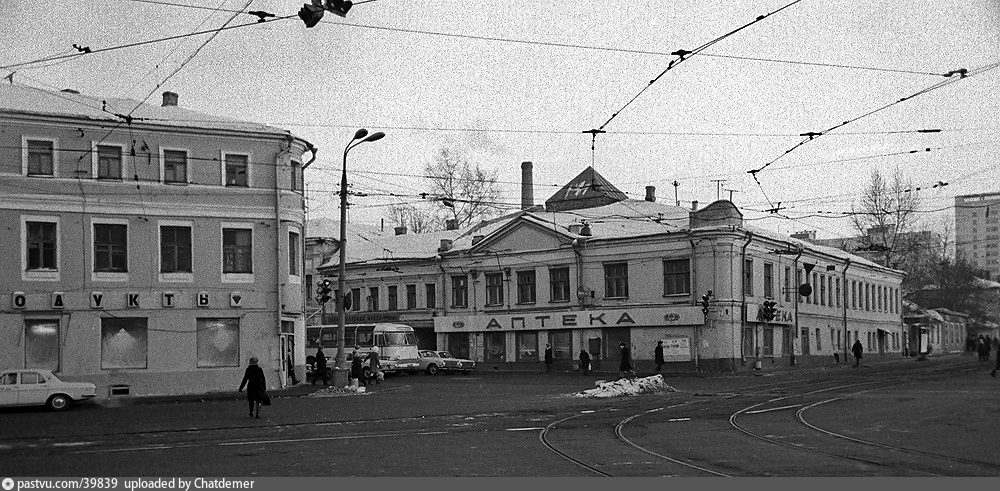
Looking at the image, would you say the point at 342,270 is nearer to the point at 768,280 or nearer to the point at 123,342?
the point at 123,342

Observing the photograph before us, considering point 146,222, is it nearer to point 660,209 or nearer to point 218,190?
point 218,190

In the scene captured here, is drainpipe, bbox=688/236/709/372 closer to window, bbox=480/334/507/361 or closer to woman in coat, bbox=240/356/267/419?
window, bbox=480/334/507/361

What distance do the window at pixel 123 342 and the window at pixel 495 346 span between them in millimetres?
29663

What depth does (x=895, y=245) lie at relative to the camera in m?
69.9

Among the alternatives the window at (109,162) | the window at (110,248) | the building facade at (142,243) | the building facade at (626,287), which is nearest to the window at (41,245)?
the building facade at (142,243)

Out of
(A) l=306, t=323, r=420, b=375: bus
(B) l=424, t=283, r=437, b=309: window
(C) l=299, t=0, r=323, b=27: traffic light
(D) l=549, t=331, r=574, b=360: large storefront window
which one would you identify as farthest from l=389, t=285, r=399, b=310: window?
(C) l=299, t=0, r=323, b=27: traffic light

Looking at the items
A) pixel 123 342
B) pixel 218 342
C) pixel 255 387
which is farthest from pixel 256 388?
pixel 218 342

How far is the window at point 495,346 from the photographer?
6425 centimetres

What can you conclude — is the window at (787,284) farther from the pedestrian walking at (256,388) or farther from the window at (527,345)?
the pedestrian walking at (256,388)

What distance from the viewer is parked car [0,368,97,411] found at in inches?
1185

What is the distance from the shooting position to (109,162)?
37.6 meters

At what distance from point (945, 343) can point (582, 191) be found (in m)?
36.0

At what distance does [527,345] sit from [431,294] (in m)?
8.70

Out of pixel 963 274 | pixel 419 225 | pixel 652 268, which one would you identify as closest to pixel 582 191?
pixel 419 225
